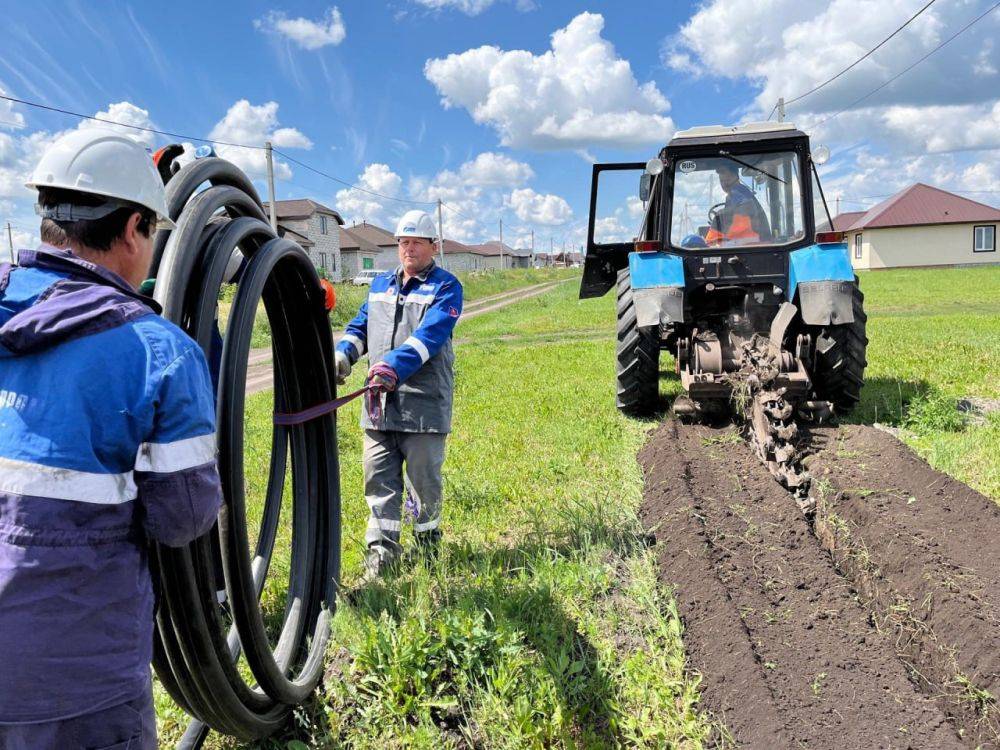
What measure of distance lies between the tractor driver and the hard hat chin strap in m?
5.55

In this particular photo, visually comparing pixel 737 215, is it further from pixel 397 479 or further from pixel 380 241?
pixel 380 241

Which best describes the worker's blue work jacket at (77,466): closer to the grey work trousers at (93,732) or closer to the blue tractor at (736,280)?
the grey work trousers at (93,732)

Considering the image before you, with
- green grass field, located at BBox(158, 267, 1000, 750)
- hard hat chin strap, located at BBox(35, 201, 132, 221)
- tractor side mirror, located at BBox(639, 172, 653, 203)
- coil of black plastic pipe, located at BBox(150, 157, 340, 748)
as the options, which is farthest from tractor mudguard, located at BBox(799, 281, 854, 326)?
hard hat chin strap, located at BBox(35, 201, 132, 221)

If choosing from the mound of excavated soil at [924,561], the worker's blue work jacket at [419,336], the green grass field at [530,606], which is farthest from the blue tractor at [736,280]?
the worker's blue work jacket at [419,336]

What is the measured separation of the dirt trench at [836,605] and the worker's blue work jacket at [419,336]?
139 cm

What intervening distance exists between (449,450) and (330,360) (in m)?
2.42

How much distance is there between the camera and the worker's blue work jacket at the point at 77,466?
56.7 inches

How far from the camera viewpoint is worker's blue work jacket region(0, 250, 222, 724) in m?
1.44

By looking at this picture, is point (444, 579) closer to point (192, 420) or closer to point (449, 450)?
point (192, 420)

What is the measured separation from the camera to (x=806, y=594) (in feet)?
10.3

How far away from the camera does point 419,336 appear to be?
3.58m

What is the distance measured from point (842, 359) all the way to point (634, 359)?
1.70 metres

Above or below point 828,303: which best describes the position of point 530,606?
below

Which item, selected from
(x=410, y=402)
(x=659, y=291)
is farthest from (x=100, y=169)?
(x=659, y=291)
